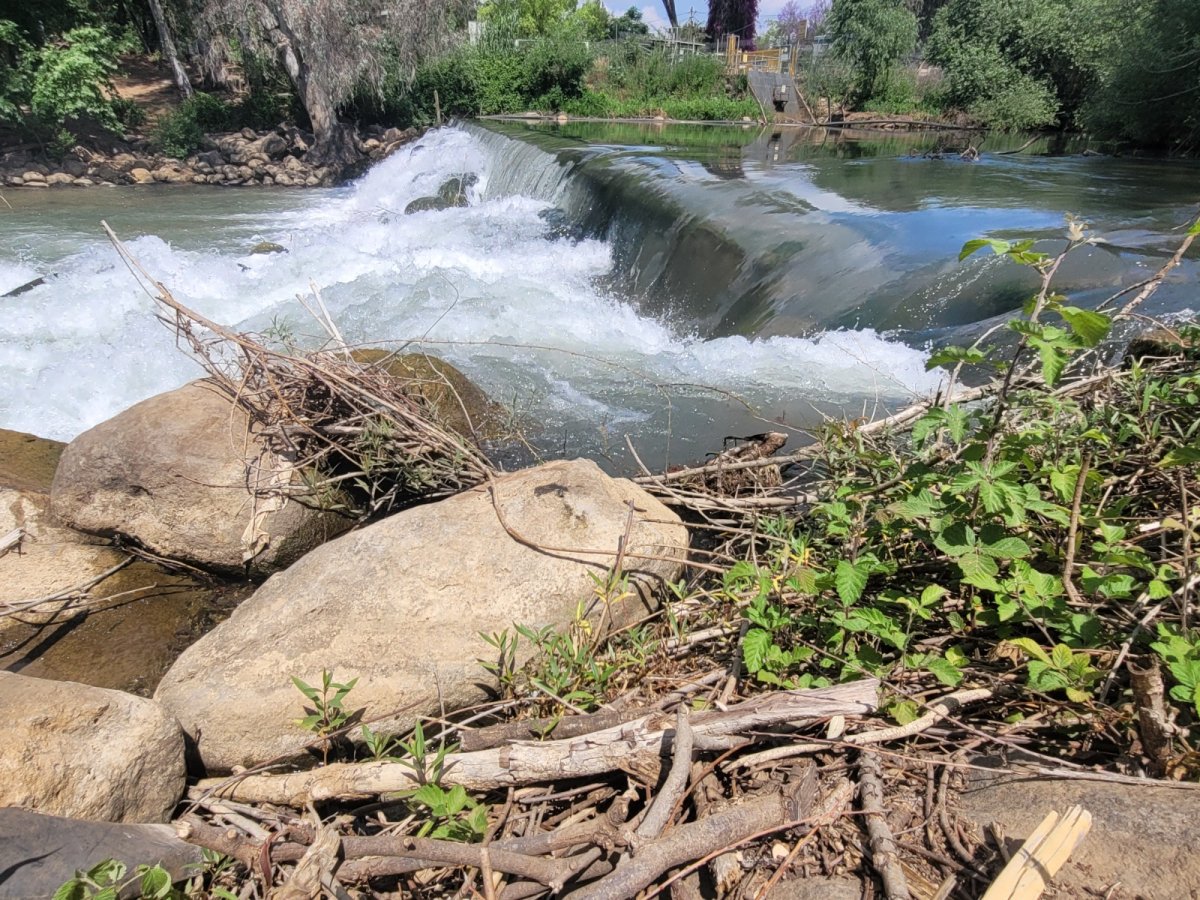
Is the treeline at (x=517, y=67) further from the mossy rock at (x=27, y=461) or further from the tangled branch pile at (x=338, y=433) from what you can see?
the tangled branch pile at (x=338, y=433)

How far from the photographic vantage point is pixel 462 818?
181 cm

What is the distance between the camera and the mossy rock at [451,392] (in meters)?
4.81

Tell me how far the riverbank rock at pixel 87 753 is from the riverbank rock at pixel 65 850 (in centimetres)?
15

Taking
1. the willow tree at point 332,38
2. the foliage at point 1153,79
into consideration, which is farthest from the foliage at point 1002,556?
the willow tree at point 332,38

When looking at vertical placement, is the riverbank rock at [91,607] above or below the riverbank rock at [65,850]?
below

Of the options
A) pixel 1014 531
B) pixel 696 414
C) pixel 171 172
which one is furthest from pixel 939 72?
pixel 1014 531

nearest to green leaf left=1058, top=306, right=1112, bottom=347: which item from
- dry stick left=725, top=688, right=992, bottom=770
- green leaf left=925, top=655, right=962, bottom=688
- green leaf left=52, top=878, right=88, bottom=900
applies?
green leaf left=925, top=655, right=962, bottom=688

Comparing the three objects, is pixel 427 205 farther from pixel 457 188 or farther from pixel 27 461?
pixel 27 461

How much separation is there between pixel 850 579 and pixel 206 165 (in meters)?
23.0

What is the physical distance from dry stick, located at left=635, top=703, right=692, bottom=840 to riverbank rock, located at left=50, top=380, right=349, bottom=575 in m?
2.50

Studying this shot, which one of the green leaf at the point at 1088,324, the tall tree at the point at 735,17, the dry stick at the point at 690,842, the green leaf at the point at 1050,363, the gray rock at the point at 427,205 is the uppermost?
the tall tree at the point at 735,17

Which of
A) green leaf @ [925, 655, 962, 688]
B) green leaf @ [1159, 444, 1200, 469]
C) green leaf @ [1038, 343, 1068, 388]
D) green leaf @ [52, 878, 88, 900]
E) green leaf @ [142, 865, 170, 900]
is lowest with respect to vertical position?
green leaf @ [142, 865, 170, 900]

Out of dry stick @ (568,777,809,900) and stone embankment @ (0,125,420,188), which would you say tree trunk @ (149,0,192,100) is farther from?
dry stick @ (568,777,809,900)

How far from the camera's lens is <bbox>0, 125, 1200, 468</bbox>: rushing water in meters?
5.93
